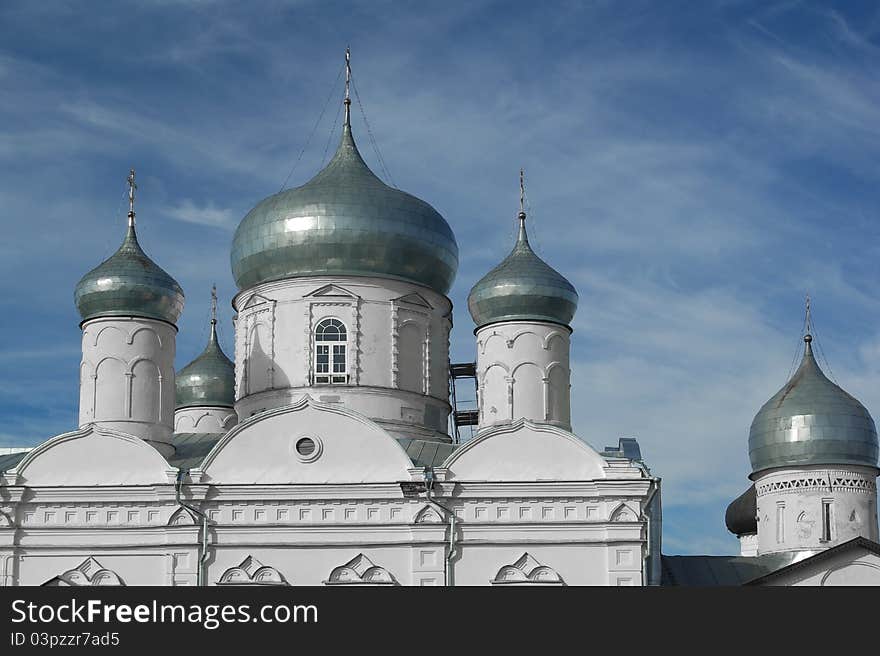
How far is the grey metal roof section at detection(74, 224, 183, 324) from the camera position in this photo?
84.4 feet

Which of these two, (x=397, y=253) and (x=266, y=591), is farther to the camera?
(x=397, y=253)

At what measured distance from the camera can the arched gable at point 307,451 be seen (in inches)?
945

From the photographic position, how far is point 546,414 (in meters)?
25.9

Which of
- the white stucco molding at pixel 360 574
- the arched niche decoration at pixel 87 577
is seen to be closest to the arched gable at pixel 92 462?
the arched niche decoration at pixel 87 577

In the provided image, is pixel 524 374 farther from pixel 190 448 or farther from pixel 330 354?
pixel 190 448

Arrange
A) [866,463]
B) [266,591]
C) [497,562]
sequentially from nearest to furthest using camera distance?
1. [266,591]
2. [497,562]
3. [866,463]

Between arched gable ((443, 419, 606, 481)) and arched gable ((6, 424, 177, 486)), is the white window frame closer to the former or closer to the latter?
arched gable ((443, 419, 606, 481))

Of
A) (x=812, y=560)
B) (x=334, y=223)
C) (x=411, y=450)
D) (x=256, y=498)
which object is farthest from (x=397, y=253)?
(x=812, y=560)

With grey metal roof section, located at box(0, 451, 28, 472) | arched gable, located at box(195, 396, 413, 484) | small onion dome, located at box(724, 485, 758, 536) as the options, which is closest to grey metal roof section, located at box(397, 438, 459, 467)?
arched gable, located at box(195, 396, 413, 484)

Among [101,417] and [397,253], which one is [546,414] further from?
[101,417]

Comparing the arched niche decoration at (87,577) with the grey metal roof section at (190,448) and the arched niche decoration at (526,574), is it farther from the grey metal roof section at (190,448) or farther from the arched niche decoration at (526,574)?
the arched niche decoration at (526,574)

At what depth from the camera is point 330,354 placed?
26.3 meters

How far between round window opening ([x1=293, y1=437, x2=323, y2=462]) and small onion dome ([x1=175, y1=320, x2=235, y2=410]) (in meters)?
9.77

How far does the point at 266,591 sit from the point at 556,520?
655 centimetres
